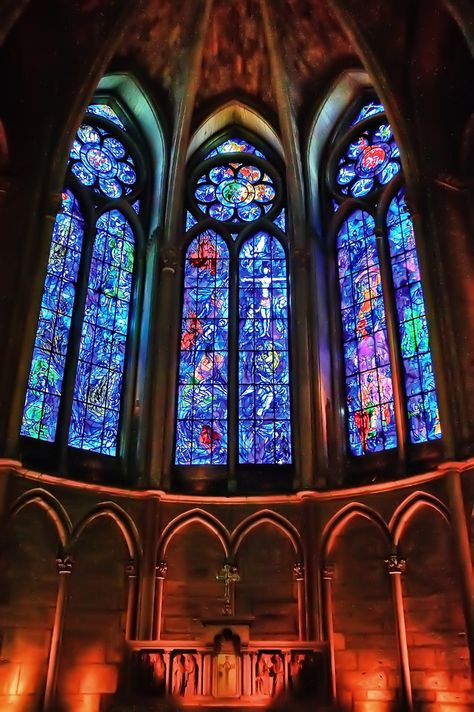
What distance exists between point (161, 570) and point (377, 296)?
572 cm

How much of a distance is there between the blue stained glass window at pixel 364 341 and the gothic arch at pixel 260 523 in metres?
1.68

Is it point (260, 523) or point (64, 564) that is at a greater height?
point (260, 523)

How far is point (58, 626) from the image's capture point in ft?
32.6

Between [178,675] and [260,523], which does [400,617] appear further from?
[178,675]

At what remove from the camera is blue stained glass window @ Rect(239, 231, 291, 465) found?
1238cm

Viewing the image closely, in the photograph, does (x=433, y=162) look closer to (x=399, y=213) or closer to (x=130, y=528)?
(x=399, y=213)

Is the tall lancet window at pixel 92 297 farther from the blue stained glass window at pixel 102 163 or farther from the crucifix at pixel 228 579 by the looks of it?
the crucifix at pixel 228 579

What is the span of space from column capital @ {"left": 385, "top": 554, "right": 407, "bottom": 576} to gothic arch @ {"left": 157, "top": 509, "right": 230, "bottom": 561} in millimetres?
2404

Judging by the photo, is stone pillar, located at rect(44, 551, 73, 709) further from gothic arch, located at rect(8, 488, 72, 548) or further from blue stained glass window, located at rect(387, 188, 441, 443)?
blue stained glass window, located at rect(387, 188, 441, 443)

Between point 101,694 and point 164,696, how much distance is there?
1.50m

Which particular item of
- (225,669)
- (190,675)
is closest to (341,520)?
(225,669)

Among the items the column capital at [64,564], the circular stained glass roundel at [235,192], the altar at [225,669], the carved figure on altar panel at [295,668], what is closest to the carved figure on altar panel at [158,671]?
the altar at [225,669]

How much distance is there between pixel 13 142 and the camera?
477 inches

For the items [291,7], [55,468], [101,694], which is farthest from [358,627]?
A: [291,7]
